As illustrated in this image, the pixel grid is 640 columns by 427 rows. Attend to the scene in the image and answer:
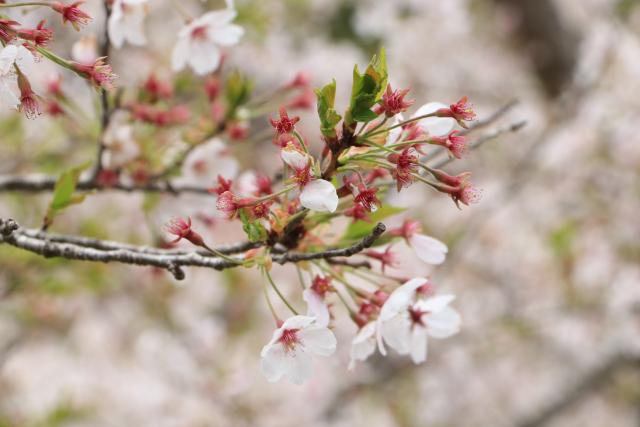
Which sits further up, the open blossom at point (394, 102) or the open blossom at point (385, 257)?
the open blossom at point (394, 102)

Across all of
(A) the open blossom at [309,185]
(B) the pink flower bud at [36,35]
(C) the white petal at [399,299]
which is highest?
(B) the pink flower bud at [36,35]

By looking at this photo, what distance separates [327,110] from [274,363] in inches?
13.7

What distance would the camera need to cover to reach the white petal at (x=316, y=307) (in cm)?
82

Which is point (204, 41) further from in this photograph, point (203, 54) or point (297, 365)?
point (297, 365)

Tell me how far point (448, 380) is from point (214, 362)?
160cm

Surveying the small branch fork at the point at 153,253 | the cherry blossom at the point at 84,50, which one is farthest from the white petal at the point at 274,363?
the cherry blossom at the point at 84,50

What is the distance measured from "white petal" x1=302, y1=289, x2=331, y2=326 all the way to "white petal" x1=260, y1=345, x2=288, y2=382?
0.23ft

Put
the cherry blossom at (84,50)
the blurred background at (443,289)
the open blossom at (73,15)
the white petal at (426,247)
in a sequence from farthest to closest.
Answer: the blurred background at (443,289) < the cherry blossom at (84,50) < the white petal at (426,247) < the open blossom at (73,15)

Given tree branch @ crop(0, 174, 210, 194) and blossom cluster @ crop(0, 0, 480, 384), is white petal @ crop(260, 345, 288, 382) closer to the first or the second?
blossom cluster @ crop(0, 0, 480, 384)

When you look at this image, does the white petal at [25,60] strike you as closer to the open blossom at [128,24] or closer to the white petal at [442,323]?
the open blossom at [128,24]

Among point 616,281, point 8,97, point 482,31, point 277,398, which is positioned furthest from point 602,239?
point 8,97

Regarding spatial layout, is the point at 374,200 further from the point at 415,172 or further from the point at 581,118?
the point at 581,118

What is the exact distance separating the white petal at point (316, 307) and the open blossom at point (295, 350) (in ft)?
0.04

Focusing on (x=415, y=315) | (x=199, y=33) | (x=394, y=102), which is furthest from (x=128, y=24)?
(x=415, y=315)
